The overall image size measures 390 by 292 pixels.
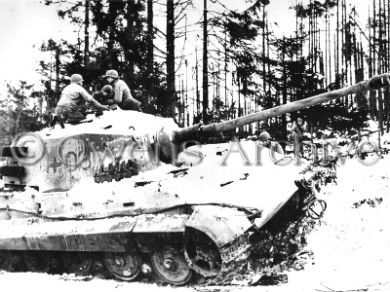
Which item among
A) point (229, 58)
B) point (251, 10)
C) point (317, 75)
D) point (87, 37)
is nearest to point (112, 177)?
point (229, 58)

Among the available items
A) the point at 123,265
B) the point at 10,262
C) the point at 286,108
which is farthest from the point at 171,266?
the point at 10,262

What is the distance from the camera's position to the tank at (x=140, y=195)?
610 centimetres

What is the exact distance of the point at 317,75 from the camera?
54.0 ft

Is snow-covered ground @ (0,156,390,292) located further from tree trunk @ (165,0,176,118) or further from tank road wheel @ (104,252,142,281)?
tree trunk @ (165,0,176,118)

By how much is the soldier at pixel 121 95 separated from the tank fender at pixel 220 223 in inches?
156

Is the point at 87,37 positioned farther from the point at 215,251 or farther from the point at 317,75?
the point at 215,251

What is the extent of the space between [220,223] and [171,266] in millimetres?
1083

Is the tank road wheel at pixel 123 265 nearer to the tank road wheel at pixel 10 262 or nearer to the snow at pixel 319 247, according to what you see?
the snow at pixel 319 247

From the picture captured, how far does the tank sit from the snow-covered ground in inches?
13.9

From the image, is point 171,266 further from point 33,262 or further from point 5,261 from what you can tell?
point 5,261

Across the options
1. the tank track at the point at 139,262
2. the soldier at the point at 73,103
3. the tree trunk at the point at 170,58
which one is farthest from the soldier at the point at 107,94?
the tree trunk at the point at 170,58

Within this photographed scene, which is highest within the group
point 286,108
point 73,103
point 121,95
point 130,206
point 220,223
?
point 121,95

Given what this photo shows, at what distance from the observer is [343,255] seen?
26.9ft

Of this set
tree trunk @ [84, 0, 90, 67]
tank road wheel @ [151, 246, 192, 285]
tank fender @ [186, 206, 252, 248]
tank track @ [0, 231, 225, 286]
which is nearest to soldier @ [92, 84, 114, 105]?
tank track @ [0, 231, 225, 286]
